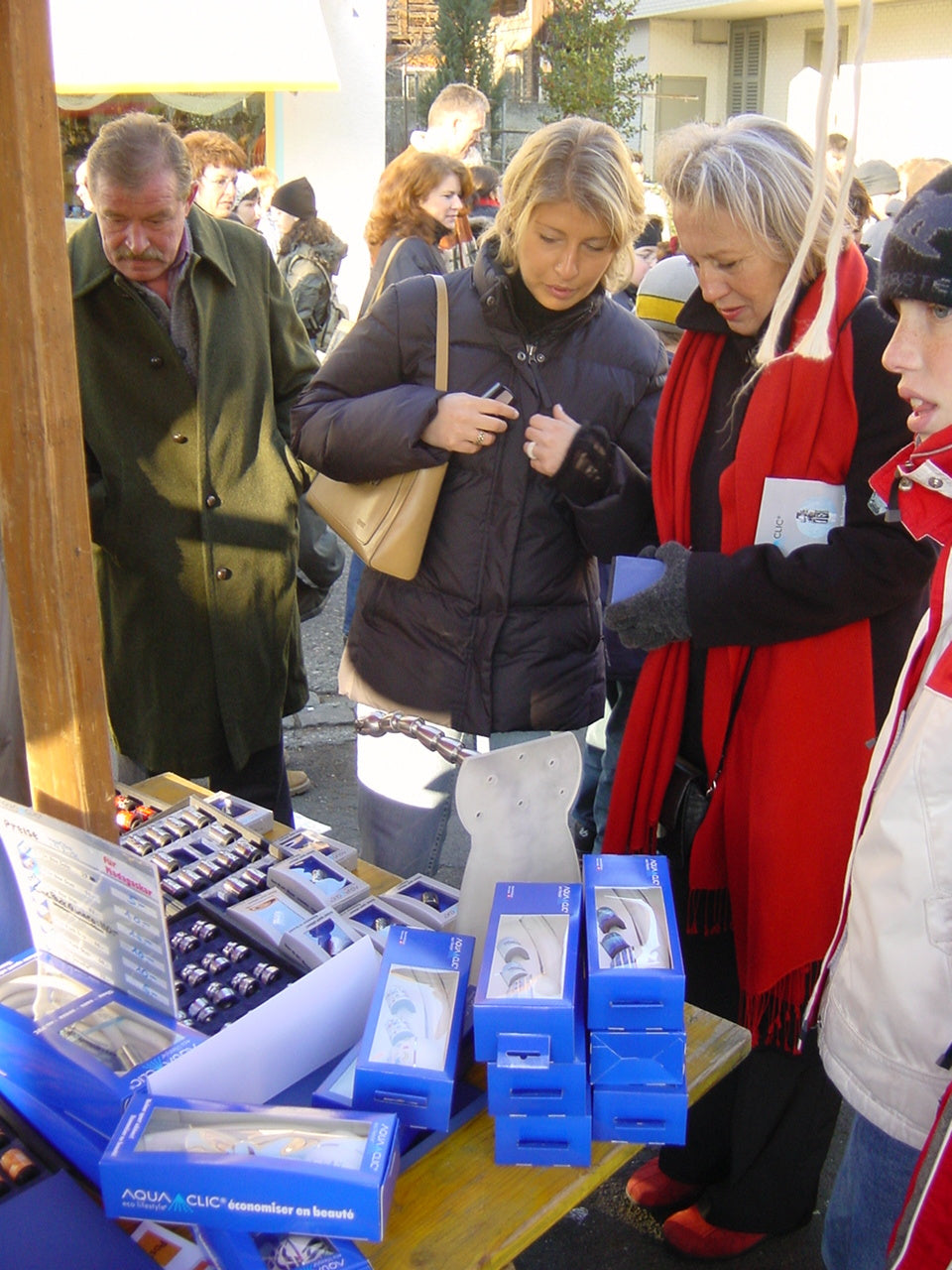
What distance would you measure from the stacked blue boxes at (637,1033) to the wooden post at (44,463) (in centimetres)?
64

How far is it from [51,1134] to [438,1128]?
0.41 m

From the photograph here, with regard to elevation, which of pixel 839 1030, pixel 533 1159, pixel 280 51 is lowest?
pixel 533 1159

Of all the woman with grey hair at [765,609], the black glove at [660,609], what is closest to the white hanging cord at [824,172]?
the woman with grey hair at [765,609]

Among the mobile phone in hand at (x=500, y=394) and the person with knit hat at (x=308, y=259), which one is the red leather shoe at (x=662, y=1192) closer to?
the mobile phone in hand at (x=500, y=394)

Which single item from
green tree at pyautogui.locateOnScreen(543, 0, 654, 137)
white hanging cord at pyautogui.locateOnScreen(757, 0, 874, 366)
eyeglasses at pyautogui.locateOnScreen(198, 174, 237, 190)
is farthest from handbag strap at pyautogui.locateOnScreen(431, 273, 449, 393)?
green tree at pyautogui.locateOnScreen(543, 0, 654, 137)

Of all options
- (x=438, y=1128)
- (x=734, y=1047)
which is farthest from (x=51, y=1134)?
(x=734, y=1047)

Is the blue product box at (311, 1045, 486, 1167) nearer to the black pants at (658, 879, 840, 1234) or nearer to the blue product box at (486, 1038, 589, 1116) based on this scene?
the blue product box at (486, 1038, 589, 1116)

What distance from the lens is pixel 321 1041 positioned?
1.21 m

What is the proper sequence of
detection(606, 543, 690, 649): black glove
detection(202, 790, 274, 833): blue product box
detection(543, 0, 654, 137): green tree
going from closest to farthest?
detection(606, 543, 690, 649): black glove, detection(202, 790, 274, 833): blue product box, detection(543, 0, 654, 137): green tree

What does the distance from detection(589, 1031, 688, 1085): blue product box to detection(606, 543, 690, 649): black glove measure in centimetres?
72

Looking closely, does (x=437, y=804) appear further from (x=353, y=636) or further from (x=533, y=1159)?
(x=533, y=1159)

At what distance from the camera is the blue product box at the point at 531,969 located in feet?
3.52

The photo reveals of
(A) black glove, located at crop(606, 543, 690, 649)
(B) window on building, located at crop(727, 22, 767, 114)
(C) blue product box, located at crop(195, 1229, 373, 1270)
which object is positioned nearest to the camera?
(C) blue product box, located at crop(195, 1229, 373, 1270)

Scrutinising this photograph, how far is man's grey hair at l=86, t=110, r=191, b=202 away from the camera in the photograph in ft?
7.25
